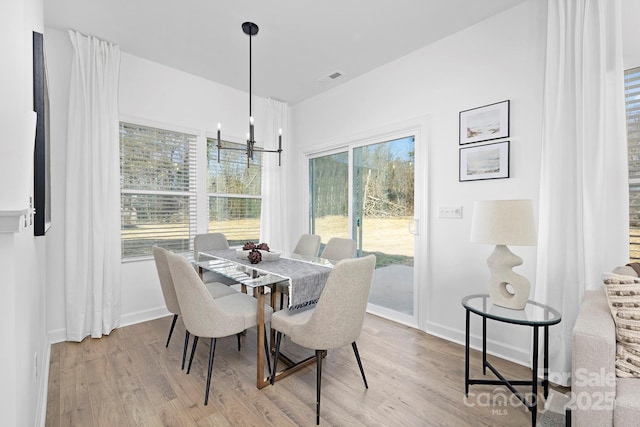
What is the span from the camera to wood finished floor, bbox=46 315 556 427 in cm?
167

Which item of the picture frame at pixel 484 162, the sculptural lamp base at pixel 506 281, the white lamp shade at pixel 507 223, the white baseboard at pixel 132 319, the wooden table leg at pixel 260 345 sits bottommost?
the white baseboard at pixel 132 319

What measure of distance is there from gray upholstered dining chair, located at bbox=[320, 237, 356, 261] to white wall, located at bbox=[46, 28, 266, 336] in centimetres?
172

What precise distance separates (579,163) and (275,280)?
7.19ft

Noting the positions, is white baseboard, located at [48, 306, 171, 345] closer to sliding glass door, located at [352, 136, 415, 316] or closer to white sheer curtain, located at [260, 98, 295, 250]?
white sheer curtain, located at [260, 98, 295, 250]

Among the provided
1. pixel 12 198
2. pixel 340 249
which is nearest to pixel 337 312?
pixel 340 249

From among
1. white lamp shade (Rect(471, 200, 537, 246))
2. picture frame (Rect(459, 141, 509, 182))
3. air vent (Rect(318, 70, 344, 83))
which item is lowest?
white lamp shade (Rect(471, 200, 537, 246))

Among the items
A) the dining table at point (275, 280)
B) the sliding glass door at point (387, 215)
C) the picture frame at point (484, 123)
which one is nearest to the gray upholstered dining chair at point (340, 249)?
the dining table at point (275, 280)

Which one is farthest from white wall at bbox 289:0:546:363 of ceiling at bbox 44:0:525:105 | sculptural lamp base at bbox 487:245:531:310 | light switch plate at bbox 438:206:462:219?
sculptural lamp base at bbox 487:245:531:310

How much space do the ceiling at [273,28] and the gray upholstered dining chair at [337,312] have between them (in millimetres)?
2133

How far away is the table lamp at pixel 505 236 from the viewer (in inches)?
66.6

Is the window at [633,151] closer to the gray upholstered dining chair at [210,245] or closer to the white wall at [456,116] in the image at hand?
the white wall at [456,116]

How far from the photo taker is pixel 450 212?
8.93ft

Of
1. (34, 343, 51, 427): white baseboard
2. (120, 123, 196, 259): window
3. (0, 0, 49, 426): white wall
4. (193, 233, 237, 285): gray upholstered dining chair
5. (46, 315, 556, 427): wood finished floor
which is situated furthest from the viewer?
(120, 123, 196, 259): window

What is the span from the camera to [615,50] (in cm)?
183
